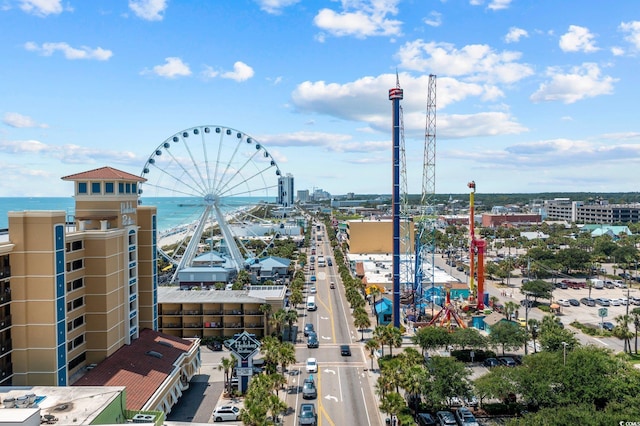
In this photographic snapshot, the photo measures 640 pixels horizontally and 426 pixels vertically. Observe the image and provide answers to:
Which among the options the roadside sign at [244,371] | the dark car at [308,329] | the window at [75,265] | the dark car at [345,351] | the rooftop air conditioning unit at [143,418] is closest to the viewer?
the rooftop air conditioning unit at [143,418]

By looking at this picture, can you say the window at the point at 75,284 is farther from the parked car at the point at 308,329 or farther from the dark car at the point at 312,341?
the parked car at the point at 308,329

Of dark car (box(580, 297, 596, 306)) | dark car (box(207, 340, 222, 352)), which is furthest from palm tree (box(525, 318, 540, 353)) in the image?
dark car (box(207, 340, 222, 352))

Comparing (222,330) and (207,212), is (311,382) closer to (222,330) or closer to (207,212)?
(222,330)

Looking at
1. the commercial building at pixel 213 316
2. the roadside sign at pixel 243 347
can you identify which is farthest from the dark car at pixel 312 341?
the roadside sign at pixel 243 347

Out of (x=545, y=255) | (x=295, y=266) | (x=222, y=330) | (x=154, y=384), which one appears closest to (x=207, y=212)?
(x=222, y=330)

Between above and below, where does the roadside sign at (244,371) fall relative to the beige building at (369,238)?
below

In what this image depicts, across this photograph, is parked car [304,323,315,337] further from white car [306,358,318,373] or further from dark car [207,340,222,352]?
white car [306,358,318,373]
